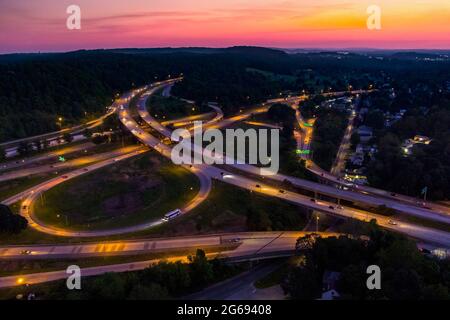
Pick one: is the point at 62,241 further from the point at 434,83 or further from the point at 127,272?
the point at 434,83


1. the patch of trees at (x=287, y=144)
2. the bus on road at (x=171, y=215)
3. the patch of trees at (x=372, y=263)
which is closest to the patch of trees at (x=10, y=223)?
the bus on road at (x=171, y=215)

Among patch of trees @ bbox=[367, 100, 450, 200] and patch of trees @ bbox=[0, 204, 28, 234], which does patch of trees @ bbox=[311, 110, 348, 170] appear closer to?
patch of trees @ bbox=[367, 100, 450, 200]

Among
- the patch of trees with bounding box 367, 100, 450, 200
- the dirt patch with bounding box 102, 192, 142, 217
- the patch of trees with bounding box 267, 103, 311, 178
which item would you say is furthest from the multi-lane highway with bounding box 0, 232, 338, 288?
the patch of trees with bounding box 367, 100, 450, 200

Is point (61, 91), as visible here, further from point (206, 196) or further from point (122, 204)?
point (206, 196)
